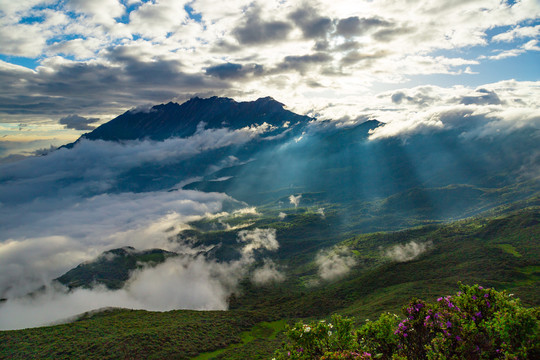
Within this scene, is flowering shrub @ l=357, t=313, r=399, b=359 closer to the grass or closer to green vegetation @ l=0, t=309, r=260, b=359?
the grass

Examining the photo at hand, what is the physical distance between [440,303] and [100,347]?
160 meters

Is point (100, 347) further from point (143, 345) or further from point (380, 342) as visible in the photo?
point (380, 342)

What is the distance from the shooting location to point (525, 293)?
197375mm

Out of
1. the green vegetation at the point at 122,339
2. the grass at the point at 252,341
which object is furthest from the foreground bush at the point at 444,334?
the green vegetation at the point at 122,339

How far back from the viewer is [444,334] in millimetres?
21422

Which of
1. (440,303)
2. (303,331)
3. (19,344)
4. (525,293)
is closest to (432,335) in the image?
(440,303)

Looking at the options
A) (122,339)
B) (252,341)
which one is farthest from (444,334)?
(252,341)

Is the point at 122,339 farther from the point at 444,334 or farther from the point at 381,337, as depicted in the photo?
the point at 444,334

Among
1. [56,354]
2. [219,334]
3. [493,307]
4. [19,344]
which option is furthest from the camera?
[219,334]

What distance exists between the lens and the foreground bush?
60.4 ft

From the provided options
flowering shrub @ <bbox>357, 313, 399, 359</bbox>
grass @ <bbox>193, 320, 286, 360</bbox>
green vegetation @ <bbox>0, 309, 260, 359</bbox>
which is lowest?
grass @ <bbox>193, 320, 286, 360</bbox>

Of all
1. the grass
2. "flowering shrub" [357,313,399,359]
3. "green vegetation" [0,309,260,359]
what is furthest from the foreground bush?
"green vegetation" [0,309,260,359]

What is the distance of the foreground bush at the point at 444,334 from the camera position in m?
18.4

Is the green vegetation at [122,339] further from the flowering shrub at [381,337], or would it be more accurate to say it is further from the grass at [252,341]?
the flowering shrub at [381,337]
